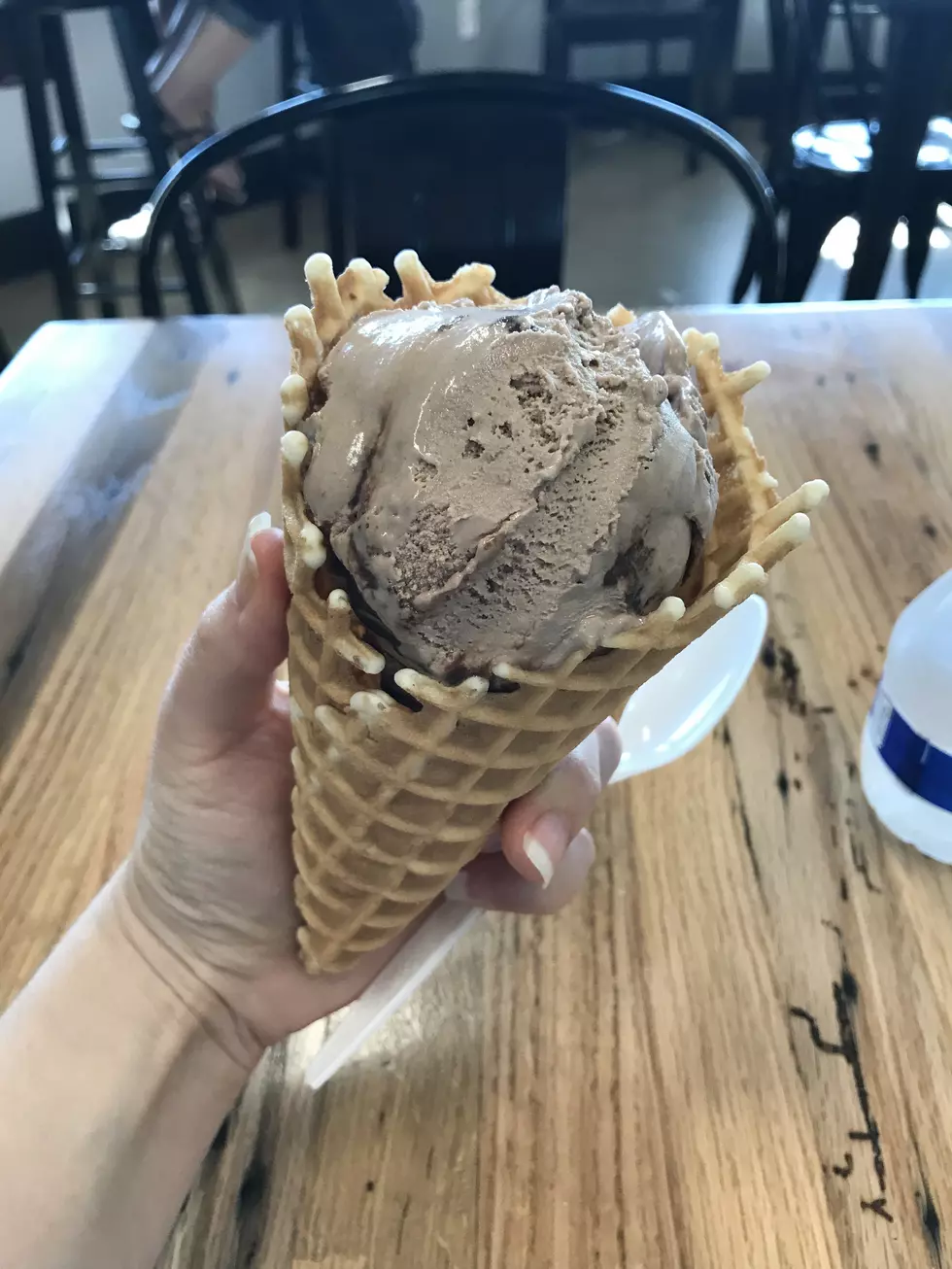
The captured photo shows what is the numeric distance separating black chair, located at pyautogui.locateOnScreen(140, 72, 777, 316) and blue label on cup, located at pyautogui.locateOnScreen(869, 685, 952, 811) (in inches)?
39.8

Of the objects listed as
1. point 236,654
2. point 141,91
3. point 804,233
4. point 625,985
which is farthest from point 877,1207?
point 141,91

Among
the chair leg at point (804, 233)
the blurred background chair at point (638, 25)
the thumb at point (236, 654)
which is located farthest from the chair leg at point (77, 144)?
the thumb at point (236, 654)

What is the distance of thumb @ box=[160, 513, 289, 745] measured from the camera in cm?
65

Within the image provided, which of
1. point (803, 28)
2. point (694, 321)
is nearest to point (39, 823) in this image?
point (694, 321)

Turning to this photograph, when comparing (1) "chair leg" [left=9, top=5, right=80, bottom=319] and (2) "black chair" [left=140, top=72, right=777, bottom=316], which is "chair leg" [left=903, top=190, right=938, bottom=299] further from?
(1) "chair leg" [left=9, top=5, right=80, bottom=319]

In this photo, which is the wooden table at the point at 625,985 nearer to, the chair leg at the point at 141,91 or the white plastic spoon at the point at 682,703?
the white plastic spoon at the point at 682,703

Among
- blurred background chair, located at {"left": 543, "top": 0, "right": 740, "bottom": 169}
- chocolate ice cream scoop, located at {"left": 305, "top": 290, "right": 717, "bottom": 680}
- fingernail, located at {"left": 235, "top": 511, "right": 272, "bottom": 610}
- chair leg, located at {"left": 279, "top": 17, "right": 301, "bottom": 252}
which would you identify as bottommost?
chair leg, located at {"left": 279, "top": 17, "right": 301, "bottom": 252}

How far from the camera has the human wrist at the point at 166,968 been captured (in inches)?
28.4

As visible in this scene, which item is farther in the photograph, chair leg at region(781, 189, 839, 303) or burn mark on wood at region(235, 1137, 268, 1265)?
chair leg at region(781, 189, 839, 303)

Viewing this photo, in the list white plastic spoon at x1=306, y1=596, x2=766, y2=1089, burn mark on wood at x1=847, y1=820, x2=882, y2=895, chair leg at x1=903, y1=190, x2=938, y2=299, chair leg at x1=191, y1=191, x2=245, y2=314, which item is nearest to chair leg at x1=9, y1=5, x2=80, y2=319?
chair leg at x1=191, y1=191, x2=245, y2=314

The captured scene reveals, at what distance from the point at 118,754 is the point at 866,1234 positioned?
0.72m

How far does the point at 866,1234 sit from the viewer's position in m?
0.60

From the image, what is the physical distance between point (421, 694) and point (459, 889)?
0.34 meters

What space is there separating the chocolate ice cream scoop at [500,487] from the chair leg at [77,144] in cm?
265
